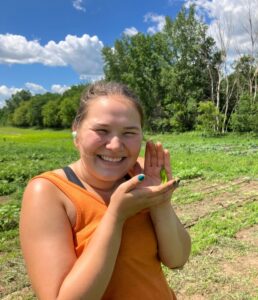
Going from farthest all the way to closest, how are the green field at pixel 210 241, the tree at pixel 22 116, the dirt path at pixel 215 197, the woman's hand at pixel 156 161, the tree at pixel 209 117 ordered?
the tree at pixel 22 116
the tree at pixel 209 117
the dirt path at pixel 215 197
the green field at pixel 210 241
the woman's hand at pixel 156 161

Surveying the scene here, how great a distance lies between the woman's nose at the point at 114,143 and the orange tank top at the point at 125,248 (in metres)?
0.19

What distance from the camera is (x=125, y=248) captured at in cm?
148

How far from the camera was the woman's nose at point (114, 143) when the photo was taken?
1525 mm

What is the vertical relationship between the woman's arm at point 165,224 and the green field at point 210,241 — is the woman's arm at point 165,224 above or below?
above

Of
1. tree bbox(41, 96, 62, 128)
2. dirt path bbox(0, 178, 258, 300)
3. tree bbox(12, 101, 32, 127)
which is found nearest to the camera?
dirt path bbox(0, 178, 258, 300)

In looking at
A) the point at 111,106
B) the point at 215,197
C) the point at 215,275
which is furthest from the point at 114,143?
the point at 215,197

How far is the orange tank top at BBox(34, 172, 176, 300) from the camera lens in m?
1.45

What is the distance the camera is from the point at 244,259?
503cm

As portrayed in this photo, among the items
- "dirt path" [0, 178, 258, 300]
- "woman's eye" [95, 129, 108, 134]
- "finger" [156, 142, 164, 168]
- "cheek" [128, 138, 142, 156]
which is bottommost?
"dirt path" [0, 178, 258, 300]

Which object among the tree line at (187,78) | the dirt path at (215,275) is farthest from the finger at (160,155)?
the tree line at (187,78)

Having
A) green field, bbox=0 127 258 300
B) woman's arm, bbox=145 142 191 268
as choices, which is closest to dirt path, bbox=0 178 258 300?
green field, bbox=0 127 258 300

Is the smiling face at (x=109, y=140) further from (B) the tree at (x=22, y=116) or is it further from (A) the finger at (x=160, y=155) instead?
(B) the tree at (x=22, y=116)

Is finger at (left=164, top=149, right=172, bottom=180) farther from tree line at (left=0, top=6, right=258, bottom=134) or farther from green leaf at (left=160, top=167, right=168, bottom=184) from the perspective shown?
tree line at (left=0, top=6, right=258, bottom=134)

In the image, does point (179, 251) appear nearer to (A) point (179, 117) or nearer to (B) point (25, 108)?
(A) point (179, 117)
